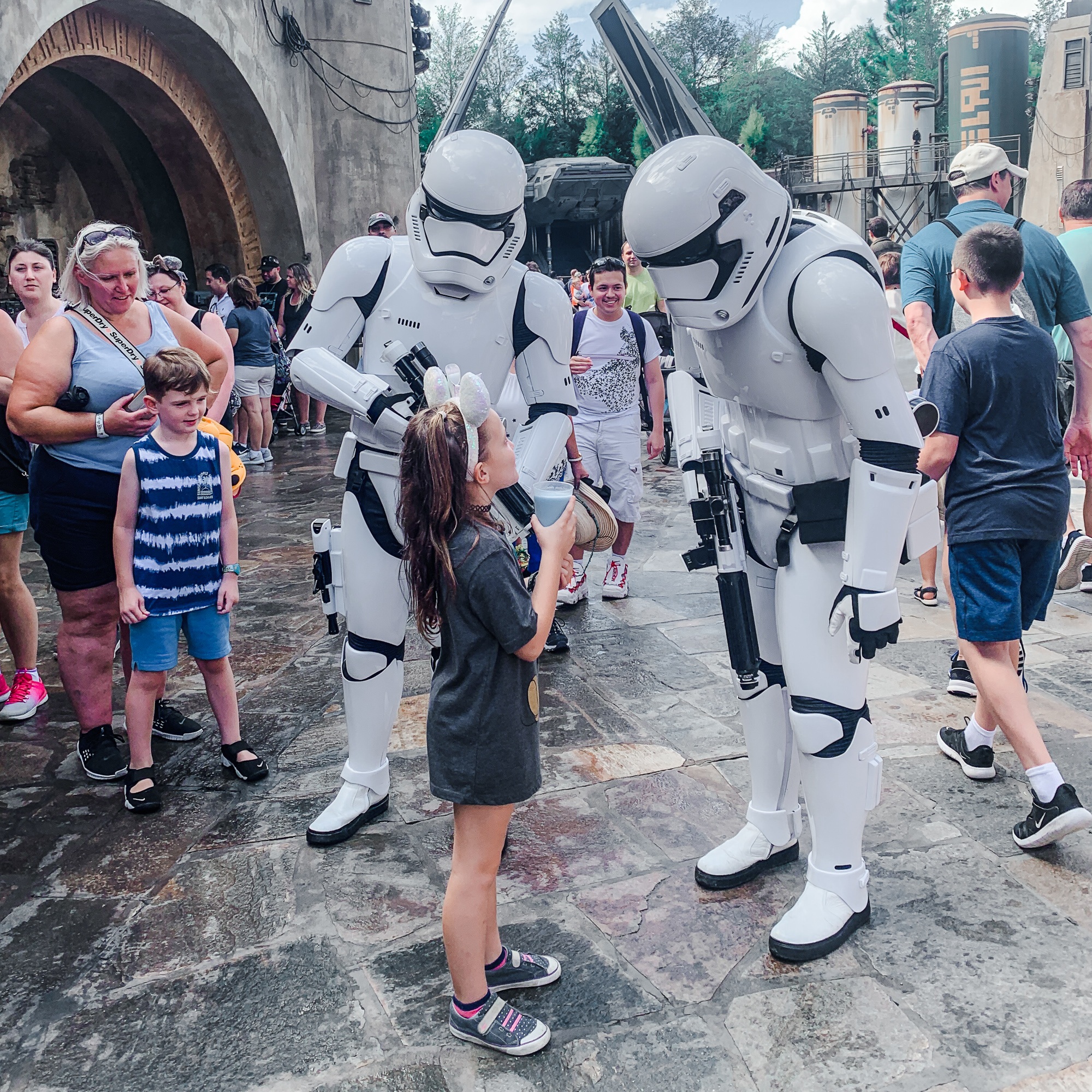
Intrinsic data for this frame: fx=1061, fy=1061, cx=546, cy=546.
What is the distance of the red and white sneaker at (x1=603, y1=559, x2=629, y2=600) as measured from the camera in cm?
535

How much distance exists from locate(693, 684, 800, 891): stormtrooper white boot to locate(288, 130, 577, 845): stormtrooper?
89 centimetres

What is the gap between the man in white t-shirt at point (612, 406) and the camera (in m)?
5.33

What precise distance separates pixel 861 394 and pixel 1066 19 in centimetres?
2648

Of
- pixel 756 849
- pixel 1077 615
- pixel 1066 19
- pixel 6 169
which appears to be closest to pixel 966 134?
pixel 1066 19


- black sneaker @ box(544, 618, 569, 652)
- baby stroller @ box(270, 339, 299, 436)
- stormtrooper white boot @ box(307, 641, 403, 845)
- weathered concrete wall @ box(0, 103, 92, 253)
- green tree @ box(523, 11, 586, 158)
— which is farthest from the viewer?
green tree @ box(523, 11, 586, 158)

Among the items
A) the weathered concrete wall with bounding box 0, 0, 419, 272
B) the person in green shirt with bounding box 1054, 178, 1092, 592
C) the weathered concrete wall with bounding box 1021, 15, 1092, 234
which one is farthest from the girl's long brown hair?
the weathered concrete wall with bounding box 1021, 15, 1092, 234

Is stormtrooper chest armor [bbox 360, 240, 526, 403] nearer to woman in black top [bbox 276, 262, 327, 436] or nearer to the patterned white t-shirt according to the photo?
the patterned white t-shirt

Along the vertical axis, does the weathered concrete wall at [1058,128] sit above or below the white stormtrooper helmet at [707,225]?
above

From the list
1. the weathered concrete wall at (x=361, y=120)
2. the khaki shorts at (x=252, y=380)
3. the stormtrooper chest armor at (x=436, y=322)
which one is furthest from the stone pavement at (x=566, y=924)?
the weathered concrete wall at (x=361, y=120)

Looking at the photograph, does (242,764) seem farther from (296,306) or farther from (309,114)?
(309,114)

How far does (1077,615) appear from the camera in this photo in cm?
479

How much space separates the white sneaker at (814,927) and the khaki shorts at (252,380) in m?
7.82

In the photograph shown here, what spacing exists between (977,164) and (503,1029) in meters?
3.53

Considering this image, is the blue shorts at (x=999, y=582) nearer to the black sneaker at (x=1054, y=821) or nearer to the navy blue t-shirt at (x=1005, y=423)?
the navy blue t-shirt at (x=1005, y=423)
